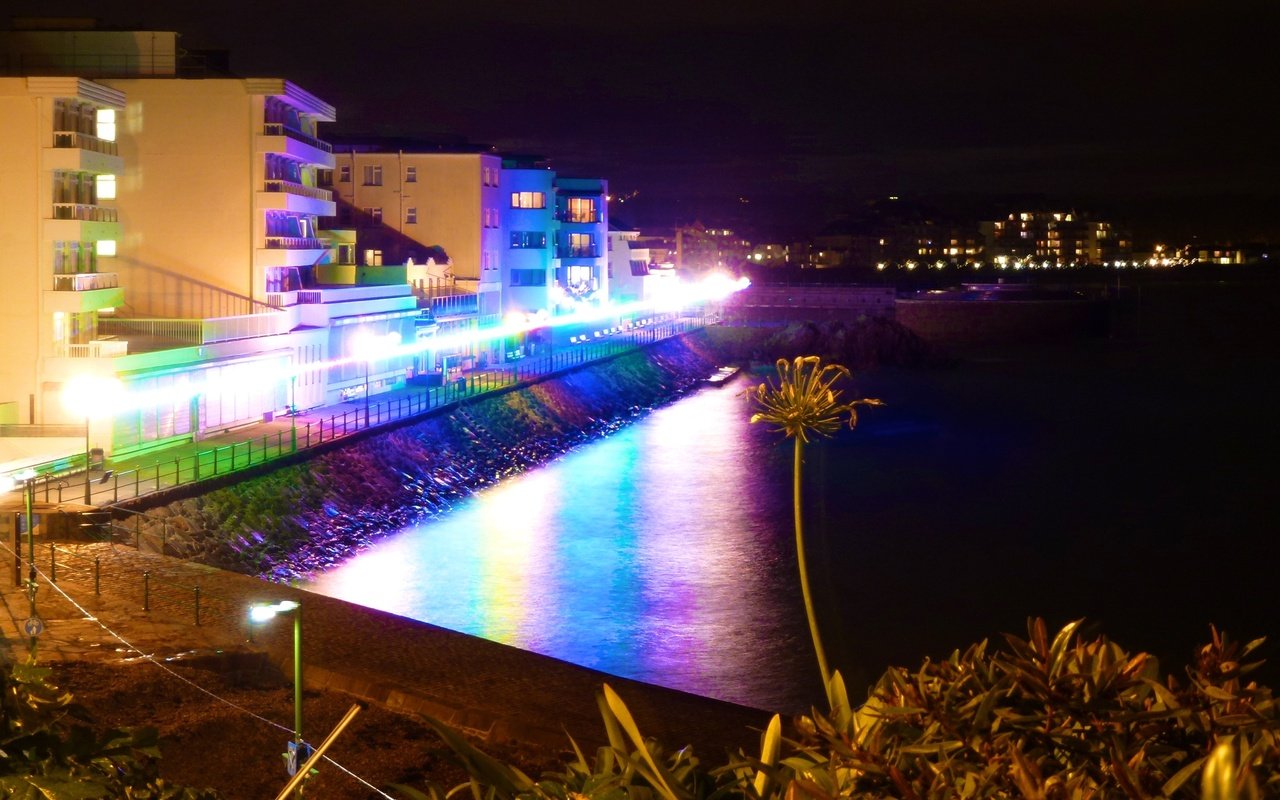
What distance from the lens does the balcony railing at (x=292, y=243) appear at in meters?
25.2

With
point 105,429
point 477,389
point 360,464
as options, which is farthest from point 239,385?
point 477,389

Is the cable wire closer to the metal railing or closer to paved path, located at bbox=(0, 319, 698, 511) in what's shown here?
paved path, located at bbox=(0, 319, 698, 511)

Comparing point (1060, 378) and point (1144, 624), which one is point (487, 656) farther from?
point (1060, 378)

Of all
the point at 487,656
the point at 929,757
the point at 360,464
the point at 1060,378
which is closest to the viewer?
the point at 929,757

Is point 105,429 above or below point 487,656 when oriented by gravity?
above

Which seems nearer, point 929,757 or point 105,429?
point 929,757

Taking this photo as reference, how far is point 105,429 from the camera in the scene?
755 inches

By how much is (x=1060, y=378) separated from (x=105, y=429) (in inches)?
1599

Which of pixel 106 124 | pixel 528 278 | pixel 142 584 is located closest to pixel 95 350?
pixel 106 124

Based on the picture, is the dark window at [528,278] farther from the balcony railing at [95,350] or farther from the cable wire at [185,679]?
the cable wire at [185,679]

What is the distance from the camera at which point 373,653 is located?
11562 mm

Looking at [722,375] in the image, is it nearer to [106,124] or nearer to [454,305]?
[454,305]

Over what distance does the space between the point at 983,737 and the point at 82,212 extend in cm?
2024

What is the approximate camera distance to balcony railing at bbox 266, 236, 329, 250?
993 inches
